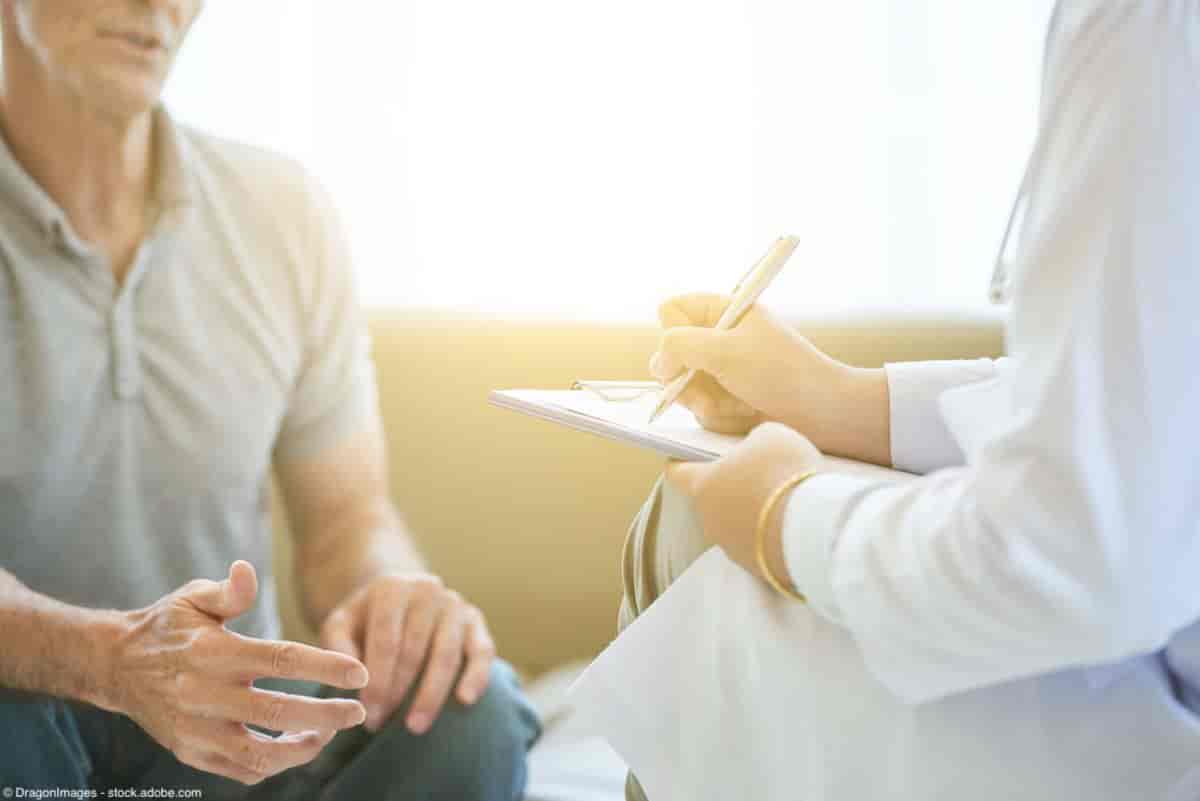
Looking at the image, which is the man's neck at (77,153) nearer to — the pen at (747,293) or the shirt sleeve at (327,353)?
the shirt sleeve at (327,353)

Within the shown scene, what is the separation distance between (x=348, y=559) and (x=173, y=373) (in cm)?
24

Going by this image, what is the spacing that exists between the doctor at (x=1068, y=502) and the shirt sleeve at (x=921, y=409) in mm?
142

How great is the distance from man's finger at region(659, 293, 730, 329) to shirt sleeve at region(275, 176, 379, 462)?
455mm

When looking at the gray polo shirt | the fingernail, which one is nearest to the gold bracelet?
the fingernail

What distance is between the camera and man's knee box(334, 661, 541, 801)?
85cm

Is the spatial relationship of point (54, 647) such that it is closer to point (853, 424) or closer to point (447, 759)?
point (447, 759)

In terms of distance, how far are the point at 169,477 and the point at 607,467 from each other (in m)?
0.37

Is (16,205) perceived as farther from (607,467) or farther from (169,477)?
(607,467)

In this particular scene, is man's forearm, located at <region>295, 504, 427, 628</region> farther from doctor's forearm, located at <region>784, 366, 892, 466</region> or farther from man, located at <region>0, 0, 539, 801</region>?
doctor's forearm, located at <region>784, 366, 892, 466</region>

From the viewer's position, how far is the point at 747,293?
0.69m

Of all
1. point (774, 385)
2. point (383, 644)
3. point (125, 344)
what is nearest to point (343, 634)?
point (383, 644)

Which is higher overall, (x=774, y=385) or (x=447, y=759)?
(x=774, y=385)

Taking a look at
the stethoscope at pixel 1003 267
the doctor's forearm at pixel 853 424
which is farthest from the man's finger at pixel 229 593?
the stethoscope at pixel 1003 267

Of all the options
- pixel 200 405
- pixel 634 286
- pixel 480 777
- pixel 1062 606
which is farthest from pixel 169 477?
pixel 1062 606
